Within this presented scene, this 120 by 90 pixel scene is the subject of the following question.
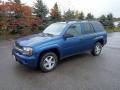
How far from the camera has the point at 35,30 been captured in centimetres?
1678

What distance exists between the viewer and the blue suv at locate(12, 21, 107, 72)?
176 inches

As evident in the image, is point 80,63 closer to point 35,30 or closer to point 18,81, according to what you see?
point 18,81

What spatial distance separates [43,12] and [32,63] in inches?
598

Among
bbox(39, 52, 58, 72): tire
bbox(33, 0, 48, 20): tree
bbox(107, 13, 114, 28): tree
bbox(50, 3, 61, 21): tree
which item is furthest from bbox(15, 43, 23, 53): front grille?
bbox(107, 13, 114, 28): tree

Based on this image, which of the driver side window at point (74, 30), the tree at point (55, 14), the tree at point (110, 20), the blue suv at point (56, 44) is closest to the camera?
the blue suv at point (56, 44)

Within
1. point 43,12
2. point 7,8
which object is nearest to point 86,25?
point 7,8

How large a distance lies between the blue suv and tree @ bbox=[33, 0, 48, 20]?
42.3 feet

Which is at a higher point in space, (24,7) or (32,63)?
(24,7)

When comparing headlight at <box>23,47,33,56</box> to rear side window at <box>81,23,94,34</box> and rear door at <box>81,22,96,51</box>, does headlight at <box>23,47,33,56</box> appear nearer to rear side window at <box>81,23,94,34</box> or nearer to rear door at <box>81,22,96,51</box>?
rear door at <box>81,22,96,51</box>

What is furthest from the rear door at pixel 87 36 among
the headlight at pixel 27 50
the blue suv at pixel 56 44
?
the headlight at pixel 27 50

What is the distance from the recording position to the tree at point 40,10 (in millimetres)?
18562

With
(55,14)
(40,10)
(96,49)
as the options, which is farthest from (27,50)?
(55,14)

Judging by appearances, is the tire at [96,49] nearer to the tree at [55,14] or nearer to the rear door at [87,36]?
the rear door at [87,36]

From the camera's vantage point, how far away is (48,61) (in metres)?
4.86
